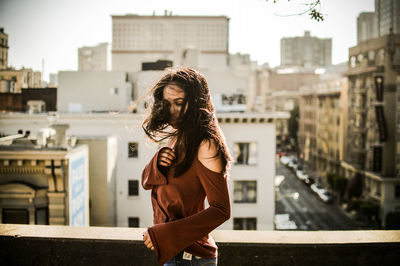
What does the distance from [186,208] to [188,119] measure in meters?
0.50

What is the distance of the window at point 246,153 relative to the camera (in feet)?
78.3

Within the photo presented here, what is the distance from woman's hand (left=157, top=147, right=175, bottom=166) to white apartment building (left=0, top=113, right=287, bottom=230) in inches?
783

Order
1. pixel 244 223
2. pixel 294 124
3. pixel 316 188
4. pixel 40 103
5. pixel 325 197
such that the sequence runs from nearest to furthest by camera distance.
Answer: pixel 40 103, pixel 244 223, pixel 325 197, pixel 316 188, pixel 294 124

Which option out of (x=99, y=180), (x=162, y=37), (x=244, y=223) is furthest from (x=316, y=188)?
(x=99, y=180)

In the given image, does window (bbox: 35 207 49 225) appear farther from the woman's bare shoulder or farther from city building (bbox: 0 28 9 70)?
the woman's bare shoulder

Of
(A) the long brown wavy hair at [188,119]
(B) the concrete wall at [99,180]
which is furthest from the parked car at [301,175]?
(A) the long brown wavy hair at [188,119]

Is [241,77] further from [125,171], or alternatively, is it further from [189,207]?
[189,207]

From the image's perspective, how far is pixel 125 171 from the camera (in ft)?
73.0

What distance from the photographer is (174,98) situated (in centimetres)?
212

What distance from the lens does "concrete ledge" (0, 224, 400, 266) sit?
3.16 metres

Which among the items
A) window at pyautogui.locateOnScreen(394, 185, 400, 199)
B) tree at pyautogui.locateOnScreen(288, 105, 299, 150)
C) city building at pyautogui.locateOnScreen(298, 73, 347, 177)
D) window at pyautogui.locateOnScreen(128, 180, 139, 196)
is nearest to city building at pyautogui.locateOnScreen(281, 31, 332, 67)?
tree at pyautogui.locateOnScreen(288, 105, 299, 150)

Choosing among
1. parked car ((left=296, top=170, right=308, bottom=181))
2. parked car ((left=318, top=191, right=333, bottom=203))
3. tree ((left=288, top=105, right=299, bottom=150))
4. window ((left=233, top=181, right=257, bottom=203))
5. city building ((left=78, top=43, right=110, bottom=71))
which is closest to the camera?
window ((left=233, top=181, right=257, bottom=203))

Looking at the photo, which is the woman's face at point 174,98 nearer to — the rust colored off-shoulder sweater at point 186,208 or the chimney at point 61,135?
the rust colored off-shoulder sweater at point 186,208

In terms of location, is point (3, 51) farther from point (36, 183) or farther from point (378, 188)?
point (378, 188)
